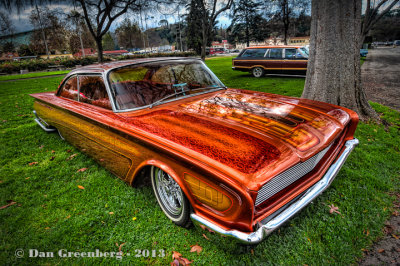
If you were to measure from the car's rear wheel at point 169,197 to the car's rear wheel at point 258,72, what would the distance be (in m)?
10.0

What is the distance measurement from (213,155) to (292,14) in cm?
2958

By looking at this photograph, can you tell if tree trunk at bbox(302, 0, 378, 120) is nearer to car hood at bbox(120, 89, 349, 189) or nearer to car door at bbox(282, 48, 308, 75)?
car hood at bbox(120, 89, 349, 189)

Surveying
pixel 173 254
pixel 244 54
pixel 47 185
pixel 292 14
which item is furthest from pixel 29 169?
pixel 292 14

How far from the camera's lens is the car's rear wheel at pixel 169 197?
195 centimetres

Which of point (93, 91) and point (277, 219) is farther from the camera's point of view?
point (93, 91)

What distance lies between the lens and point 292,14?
1005 inches

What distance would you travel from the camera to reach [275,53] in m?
10.6

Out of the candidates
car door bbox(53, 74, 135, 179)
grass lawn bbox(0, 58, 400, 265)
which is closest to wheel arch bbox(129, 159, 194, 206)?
car door bbox(53, 74, 135, 179)

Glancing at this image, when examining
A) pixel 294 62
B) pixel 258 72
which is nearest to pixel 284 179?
pixel 294 62

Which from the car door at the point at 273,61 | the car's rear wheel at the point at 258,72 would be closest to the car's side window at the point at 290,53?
the car door at the point at 273,61

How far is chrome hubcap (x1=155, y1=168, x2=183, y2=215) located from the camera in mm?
2010

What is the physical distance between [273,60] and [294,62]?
3.16 feet

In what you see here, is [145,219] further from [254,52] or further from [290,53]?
[254,52]

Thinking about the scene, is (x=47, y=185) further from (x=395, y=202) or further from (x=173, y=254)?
(x=395, y=202)
